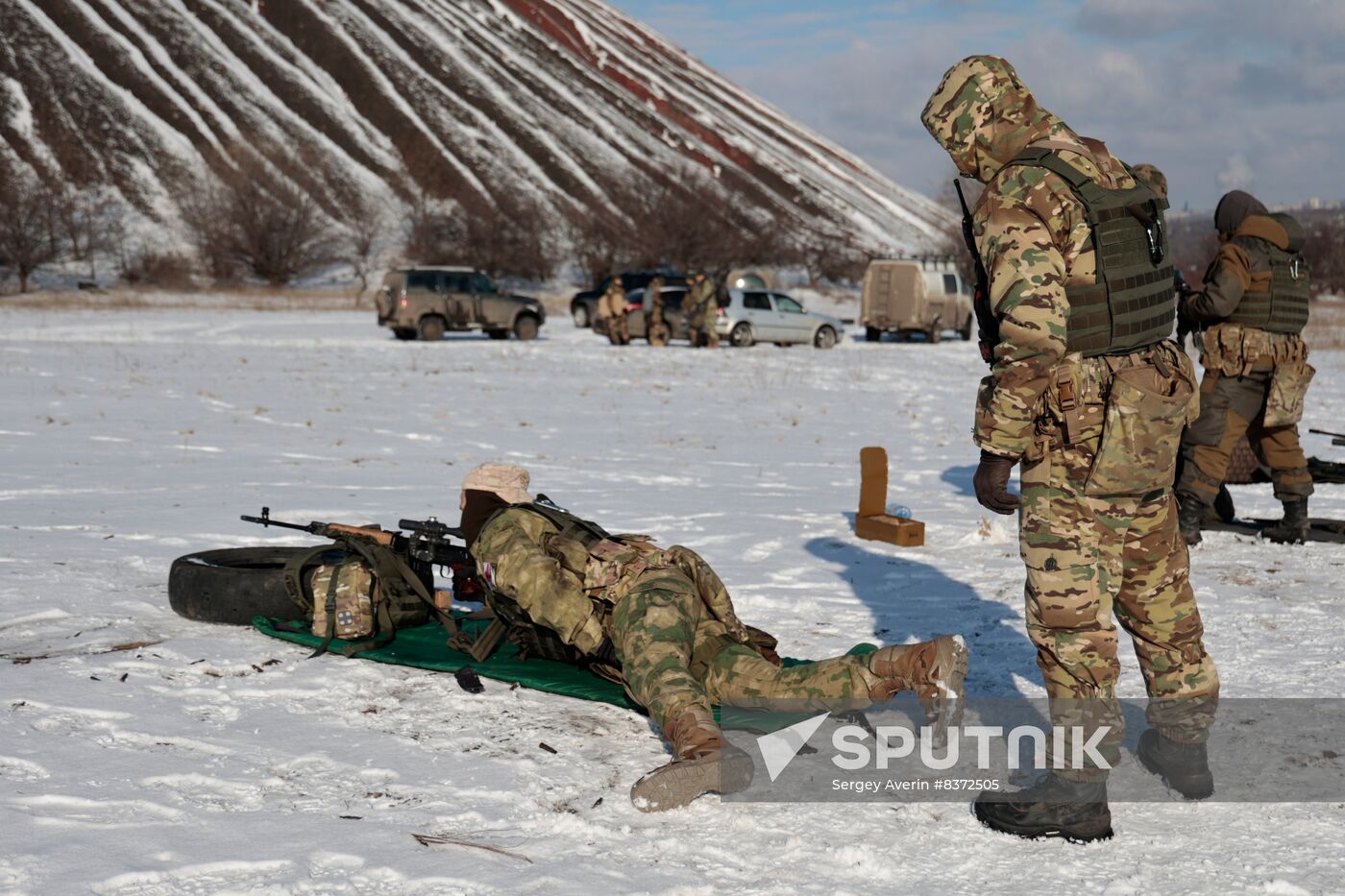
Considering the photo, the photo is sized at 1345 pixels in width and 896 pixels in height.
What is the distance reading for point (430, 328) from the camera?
25719mm

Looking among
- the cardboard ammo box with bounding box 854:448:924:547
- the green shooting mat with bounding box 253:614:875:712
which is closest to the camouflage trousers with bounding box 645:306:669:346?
the cardboard ammo box with bounding box 854:448:924:547

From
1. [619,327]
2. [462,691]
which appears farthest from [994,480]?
[619,327]

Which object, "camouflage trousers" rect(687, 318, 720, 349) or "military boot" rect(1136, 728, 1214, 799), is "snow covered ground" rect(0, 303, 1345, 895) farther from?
"camouflage trousers" rect(687, 318, 720, 349)

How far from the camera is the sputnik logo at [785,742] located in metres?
3.85

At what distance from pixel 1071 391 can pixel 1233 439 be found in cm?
431

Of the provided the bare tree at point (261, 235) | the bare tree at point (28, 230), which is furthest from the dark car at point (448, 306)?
the bare tree at point (261, 235)

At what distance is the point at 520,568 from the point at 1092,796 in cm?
205

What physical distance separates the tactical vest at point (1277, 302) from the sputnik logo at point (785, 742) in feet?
14.1

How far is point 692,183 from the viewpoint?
78.6 meters

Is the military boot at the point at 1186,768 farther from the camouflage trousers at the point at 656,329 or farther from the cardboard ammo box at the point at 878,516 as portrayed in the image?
the camouflage trousers at the point at 656,329

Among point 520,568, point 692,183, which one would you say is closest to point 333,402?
point 520,568

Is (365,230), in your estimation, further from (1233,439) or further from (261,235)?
(1233,439)

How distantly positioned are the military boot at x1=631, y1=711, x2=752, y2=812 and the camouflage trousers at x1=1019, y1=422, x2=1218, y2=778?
0.99 m

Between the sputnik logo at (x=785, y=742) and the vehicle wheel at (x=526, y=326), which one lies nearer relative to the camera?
the sputnik logo at (x=785, y=742)
